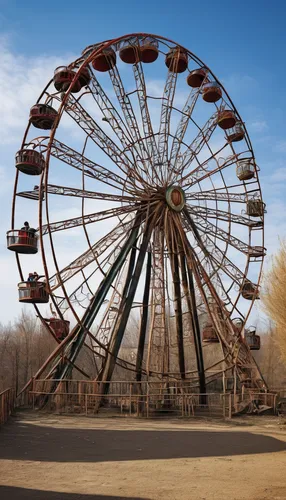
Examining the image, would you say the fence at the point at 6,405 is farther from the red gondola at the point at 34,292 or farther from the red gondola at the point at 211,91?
the red gondola at the point at 211,91

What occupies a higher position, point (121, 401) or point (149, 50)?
point (149, 50)

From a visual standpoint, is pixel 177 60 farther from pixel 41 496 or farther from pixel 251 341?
pixel 41 496

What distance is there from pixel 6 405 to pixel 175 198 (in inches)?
429

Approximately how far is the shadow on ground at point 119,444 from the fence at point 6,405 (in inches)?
14.9

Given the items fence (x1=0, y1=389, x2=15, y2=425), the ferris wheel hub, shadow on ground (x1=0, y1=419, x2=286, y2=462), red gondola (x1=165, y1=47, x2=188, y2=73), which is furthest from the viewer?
red gondola (x1=165, y1=47, x2=188, y2=73)

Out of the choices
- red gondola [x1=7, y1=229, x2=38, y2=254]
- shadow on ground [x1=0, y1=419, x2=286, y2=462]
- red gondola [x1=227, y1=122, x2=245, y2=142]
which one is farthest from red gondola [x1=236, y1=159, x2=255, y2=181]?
shadow on ground [x1=0, y1=419, x2=286, y2=462]

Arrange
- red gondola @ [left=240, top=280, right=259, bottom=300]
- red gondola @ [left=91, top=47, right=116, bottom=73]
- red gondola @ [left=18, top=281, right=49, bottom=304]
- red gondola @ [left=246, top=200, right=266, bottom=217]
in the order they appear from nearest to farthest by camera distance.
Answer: red gondola @ [left=18, top=281, right=49, bottom=304] → red gondola @ [left=91, top=47, right=116, bottom=73] → red gondola @ [left=240, top=280, right=259, bottom=300] → red gondola @ [left=246, top=200, right=266, bottom=217]

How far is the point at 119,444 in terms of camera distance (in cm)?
1304

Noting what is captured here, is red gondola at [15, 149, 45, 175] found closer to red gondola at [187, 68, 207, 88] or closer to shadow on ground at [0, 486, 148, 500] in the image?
red gondola at [187, 68, 207, 88]

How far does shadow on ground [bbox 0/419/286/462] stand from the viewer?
11508 millimetres

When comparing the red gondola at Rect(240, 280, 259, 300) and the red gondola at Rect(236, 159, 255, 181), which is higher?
the red gondola at Rect(236, 159, 255, 181)

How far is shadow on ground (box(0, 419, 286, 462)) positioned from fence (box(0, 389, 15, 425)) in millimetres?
378

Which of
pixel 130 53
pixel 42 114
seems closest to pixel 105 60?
pixel 130 53

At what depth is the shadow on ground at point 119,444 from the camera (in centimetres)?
1151
